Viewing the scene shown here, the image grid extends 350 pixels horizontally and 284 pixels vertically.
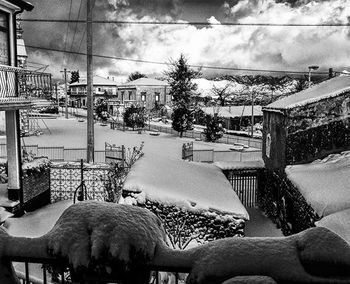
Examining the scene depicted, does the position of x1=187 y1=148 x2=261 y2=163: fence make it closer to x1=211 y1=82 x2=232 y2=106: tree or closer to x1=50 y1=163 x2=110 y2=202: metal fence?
x1=50 y1=163 x2=110 y2=202: metal fence

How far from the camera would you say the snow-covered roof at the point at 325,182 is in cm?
1078

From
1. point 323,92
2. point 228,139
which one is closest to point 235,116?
point 228,139

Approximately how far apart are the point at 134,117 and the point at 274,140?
32.1 m

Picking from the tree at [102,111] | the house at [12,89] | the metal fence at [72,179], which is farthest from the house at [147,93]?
the house at [12,89]

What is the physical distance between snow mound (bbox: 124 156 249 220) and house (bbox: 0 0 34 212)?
4516 mm

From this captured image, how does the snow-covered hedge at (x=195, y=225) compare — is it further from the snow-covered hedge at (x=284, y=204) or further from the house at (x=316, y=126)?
the house at (x=316, y=126)

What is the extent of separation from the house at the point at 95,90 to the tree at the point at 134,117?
136ft

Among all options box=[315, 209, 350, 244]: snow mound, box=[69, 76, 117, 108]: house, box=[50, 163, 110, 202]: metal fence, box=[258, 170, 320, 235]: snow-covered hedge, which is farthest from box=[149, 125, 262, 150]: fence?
box=[69, 76, 117, 108]: house

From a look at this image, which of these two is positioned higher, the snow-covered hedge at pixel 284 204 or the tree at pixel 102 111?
the tree at pixel 102 111

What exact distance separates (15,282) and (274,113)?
1578cm

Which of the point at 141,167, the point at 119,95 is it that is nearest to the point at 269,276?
the point at 141,167

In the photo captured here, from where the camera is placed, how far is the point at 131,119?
4809 centimetres

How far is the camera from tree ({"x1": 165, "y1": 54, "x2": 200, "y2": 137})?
42062mm

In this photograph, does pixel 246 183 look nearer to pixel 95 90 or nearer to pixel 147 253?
pixel 147 253
